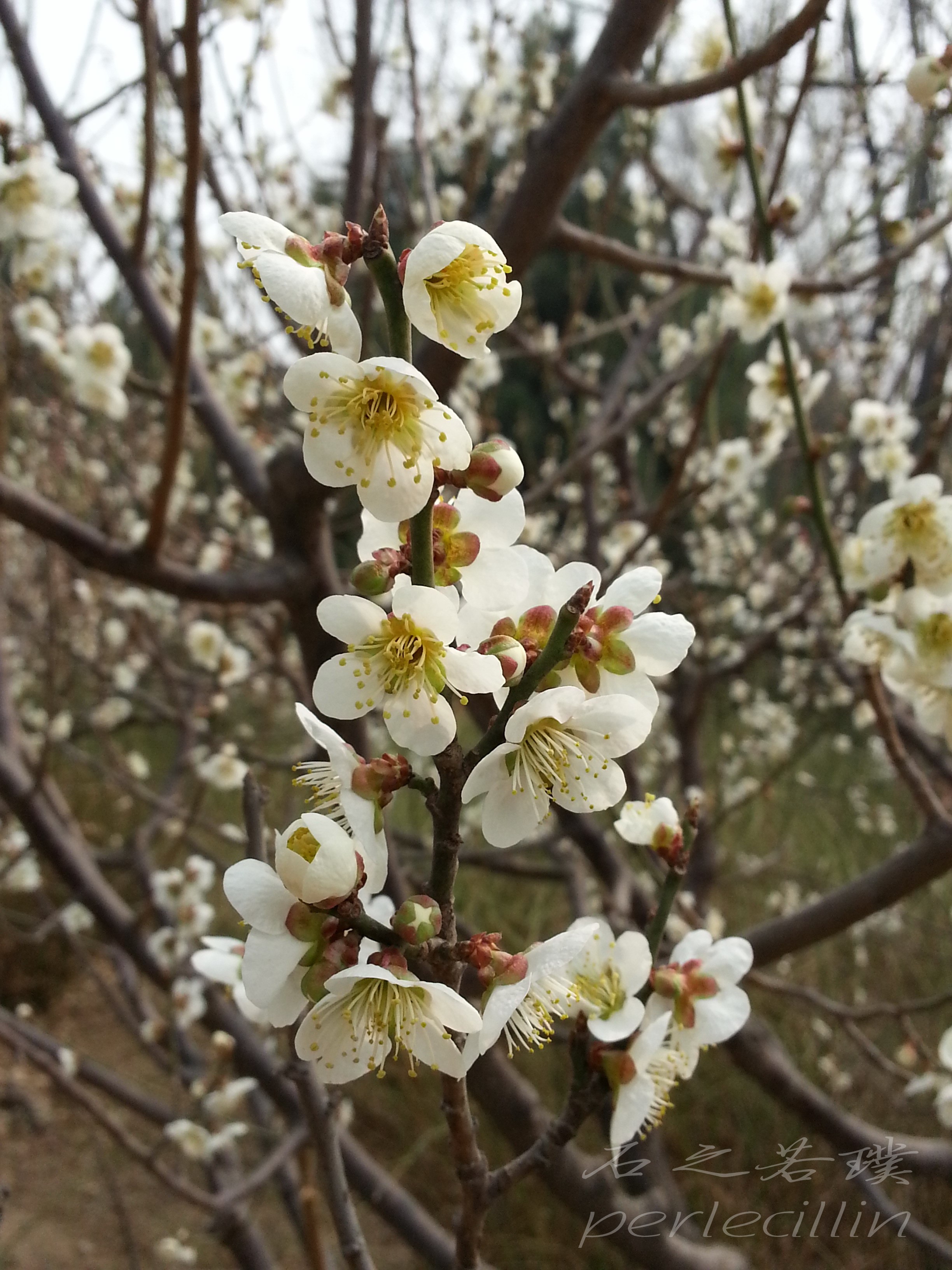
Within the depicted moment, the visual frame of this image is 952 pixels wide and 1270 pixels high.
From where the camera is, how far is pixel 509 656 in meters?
0.57

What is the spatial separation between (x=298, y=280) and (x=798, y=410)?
4.14 ft

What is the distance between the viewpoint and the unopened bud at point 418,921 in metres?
0.53

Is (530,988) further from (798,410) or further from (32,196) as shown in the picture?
(32,196)

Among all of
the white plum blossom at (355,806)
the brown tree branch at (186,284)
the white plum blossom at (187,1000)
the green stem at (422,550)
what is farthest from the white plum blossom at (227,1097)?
the green stem at (422,550)

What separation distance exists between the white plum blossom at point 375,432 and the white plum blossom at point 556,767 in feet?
0.51

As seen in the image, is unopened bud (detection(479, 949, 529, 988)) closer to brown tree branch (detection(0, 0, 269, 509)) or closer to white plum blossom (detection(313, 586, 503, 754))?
white plum blossom (detection(313, 586, 503, 754))

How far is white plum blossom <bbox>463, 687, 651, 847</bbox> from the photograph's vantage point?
0.58 meters

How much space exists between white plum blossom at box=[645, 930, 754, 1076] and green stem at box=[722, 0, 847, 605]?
34.5 inches

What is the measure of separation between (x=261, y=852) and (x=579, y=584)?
1.13 ft

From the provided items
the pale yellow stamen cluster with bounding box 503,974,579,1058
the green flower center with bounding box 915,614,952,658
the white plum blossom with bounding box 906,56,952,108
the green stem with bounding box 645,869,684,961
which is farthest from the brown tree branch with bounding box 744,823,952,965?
the white plum blossom with bounding box 906,56,952,108

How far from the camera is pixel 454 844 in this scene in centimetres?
55

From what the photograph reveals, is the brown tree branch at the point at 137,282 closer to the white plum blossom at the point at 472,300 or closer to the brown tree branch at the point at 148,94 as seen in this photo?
the brown tree branch at the point at 148,94

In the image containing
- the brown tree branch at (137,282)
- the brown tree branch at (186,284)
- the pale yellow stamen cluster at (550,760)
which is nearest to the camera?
the pale yellow stamen cluster at (550,760)

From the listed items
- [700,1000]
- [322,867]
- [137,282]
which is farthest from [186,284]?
[700,1000]
